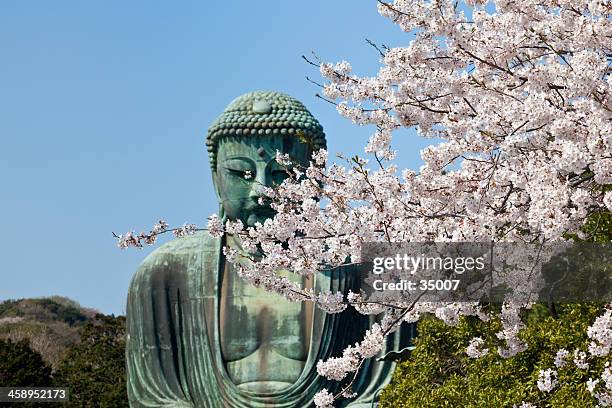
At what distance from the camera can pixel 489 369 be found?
26.9 ft

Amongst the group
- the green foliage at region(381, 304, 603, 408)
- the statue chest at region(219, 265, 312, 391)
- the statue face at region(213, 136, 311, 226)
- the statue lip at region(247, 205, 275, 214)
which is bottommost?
the green foliage at region(381, 304, 603, 408)

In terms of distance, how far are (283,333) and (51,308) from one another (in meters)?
37.9

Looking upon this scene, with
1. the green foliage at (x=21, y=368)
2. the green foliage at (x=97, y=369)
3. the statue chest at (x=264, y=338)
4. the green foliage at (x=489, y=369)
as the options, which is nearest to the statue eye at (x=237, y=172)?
the statue chest at (x=264, y=338)

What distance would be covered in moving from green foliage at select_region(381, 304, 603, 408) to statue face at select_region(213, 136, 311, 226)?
2.34 metres

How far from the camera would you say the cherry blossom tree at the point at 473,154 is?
6.50 m

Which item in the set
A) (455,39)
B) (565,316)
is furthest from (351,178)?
(565,316)

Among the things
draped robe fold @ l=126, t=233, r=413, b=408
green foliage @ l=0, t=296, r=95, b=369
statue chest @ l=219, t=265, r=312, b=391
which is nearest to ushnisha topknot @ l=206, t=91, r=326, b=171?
draped robe fold @ l=126, t=233, r=413, b=408

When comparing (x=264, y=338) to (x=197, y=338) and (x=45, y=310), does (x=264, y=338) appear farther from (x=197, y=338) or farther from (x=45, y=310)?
(x=45, y=310)

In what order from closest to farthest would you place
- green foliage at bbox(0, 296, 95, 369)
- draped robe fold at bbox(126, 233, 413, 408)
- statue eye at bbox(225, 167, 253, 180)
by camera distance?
draped robe fold at bbox(126, 233, 413, 408), statue eye at bbox(225, 167, 253, 180), green foliage at bbox(0, 296, 95, 369)

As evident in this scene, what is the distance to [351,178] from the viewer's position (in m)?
7.62

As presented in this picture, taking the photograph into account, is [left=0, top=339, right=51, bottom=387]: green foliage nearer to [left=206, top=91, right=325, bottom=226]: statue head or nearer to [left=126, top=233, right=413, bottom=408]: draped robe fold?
[left=126, top=233, right=413, bottom=408]: draped robe fold

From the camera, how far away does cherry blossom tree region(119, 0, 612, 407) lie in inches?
256

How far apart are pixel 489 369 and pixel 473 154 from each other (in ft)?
5.14

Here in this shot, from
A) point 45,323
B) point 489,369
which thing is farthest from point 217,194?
point 45,323
